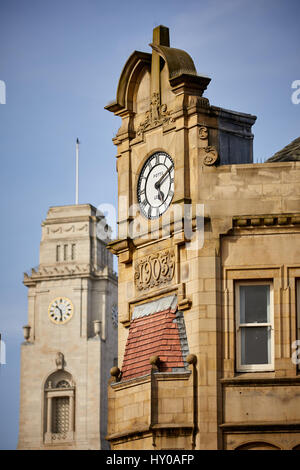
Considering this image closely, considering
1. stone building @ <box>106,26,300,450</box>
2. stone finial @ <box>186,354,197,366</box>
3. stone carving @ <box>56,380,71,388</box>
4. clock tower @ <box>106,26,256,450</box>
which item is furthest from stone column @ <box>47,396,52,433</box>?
stone finial @ <box>186,354,197,366</box>

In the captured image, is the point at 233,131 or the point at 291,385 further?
the point at 233,131

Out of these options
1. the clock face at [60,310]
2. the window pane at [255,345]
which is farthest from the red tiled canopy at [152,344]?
the clock face at [60,310]

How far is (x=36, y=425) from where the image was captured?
173 meters

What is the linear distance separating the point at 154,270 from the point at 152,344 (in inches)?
96.9

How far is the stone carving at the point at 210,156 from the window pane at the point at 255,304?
153 inches

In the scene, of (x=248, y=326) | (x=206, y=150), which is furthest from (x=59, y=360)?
(x=248, y=326)

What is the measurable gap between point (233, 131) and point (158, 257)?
4.51 metres

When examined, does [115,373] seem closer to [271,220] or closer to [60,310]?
[271,220]

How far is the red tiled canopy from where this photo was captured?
132 ft

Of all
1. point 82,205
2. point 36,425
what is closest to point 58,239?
point 82,205

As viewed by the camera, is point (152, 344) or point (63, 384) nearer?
point (152, 344)

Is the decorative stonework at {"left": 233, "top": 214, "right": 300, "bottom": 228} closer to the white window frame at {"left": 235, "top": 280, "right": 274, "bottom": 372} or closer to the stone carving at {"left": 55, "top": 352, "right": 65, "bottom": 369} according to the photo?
the white window frame at {"left": 235, "top": 280, "right": 274, "bottom": 372}

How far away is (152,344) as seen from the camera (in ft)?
135
